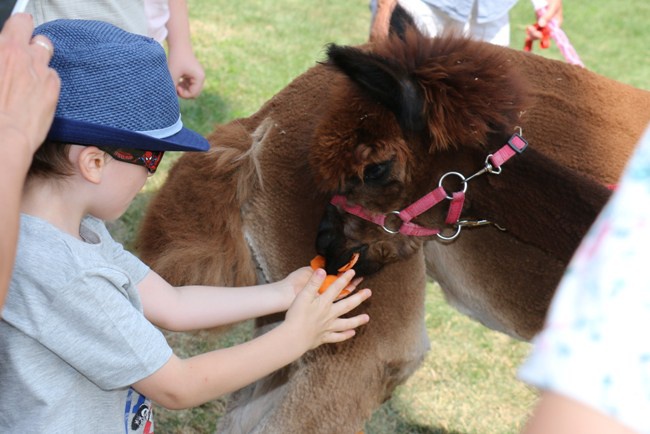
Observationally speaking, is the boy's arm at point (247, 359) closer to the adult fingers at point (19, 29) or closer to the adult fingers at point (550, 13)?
the adult fingers at point (19, 29)

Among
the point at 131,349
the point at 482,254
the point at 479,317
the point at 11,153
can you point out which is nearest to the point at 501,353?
the point at 479,317

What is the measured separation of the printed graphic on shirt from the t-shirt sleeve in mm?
222

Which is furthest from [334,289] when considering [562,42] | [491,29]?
[491,29]

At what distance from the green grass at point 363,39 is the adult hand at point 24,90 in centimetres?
152

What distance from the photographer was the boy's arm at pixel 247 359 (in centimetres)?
170

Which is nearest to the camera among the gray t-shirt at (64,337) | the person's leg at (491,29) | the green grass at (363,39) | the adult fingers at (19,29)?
the adult fingers at (19,29)

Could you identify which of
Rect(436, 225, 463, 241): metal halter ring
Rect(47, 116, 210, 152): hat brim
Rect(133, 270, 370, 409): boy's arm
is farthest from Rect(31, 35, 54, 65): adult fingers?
Rect(436, 225, 463, 241): metal halter ring

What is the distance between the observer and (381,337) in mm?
2533

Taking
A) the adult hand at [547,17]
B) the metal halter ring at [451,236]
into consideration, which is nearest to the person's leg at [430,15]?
the adult hand at [547,17]

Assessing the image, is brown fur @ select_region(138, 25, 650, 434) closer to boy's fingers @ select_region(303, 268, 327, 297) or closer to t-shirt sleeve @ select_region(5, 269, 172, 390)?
boy's fingers @ select_region(303, 268, 327, 297)

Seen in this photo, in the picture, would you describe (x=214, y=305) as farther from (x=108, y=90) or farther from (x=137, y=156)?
(x=108, y=90)

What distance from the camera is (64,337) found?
1560mm

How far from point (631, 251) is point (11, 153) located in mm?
863

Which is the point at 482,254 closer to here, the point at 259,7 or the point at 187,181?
the point at 187,181
